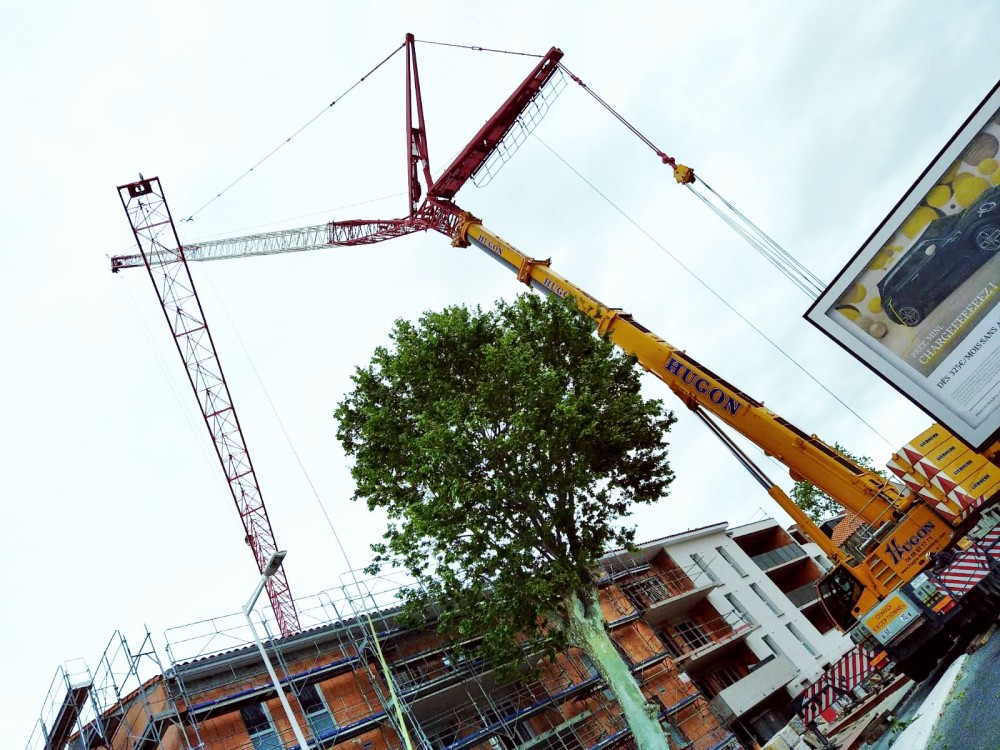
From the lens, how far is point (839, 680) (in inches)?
813

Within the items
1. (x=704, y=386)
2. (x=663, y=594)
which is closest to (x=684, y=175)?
(x=704, y=386)

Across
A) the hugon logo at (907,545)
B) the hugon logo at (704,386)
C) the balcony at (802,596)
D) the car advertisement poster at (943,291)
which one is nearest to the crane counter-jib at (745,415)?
the hugon logo at (704,386)

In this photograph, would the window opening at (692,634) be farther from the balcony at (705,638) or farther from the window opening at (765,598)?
the window opening at (765,598)

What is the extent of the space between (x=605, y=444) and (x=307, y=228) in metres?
27.6

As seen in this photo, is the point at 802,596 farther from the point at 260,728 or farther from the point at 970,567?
the point at 260,728

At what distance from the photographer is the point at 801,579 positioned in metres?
44.5

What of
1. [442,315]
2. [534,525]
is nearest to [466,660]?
[534,525]

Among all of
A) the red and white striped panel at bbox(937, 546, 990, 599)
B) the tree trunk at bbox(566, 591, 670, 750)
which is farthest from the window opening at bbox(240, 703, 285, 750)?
the red and white striped panel at bbox(937, 546, 990, 599)

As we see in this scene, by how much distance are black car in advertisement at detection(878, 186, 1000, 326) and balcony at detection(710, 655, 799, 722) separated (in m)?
20.5

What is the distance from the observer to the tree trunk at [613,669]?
60.3 feet

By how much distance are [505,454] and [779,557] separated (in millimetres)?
28534

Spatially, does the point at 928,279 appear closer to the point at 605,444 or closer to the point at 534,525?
the point at 605,444

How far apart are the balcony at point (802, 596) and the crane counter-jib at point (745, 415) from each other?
23.9 metres

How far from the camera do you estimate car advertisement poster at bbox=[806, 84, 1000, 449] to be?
54.4 feet
